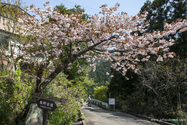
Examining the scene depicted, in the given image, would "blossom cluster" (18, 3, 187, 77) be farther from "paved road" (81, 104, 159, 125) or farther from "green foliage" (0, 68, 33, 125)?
"paved road" (81, 104, 159, 125)

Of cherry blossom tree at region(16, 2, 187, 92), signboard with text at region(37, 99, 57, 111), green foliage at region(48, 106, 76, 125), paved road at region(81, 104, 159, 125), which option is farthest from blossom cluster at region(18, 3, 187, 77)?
paved road at region(81, 104, 159, 125)

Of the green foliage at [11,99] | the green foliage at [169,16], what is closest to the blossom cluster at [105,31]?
the green foliage at [11,99]

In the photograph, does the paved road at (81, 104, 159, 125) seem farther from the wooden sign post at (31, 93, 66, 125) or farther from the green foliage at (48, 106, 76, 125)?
the wooden sign post at (31, 93, 66, 125)

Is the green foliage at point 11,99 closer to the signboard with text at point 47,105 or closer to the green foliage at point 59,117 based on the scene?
the signboard with text at point 47,105

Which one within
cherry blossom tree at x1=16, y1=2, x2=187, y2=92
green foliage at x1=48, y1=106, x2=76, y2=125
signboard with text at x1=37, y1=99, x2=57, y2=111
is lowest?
green foliage at x1=48, y1=106, x2=76, y2=125

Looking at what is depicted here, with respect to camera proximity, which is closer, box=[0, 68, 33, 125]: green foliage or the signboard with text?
the signboard with text

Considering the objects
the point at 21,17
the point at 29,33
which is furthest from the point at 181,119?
the point at 21,17

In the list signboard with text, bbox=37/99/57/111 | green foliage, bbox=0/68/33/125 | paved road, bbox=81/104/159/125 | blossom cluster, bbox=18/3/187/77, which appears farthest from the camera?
paved road, bbox=81/104/159/125

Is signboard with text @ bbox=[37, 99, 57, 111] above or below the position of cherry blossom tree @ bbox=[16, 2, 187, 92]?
below

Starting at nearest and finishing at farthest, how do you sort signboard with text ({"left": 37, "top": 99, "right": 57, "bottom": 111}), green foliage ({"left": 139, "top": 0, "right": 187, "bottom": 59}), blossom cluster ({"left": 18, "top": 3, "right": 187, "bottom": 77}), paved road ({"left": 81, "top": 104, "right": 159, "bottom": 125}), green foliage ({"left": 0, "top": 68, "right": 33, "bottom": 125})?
signboard with text ({"left": 37, "top": 99, "right": 57, "bottom": 111})
green foliage ({"left": 0, "top": 68, "right": 33, "bottom": 125})
blossom cluster ({"left": 18, "top": 3, "right": 187, "bottom": 77})
paved road ({"left": 81, "top": 104, "right": 159, "bottom": 125})
green foliage ({"left": 139, "top": 0, "right": 187, "bottom": 59})

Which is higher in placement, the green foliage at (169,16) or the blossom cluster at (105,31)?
the green foliage at (169,16)

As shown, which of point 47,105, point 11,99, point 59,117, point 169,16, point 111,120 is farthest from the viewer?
point 169,16

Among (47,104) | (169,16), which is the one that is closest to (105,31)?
(47,104)

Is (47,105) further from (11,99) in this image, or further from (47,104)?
(11,99)
